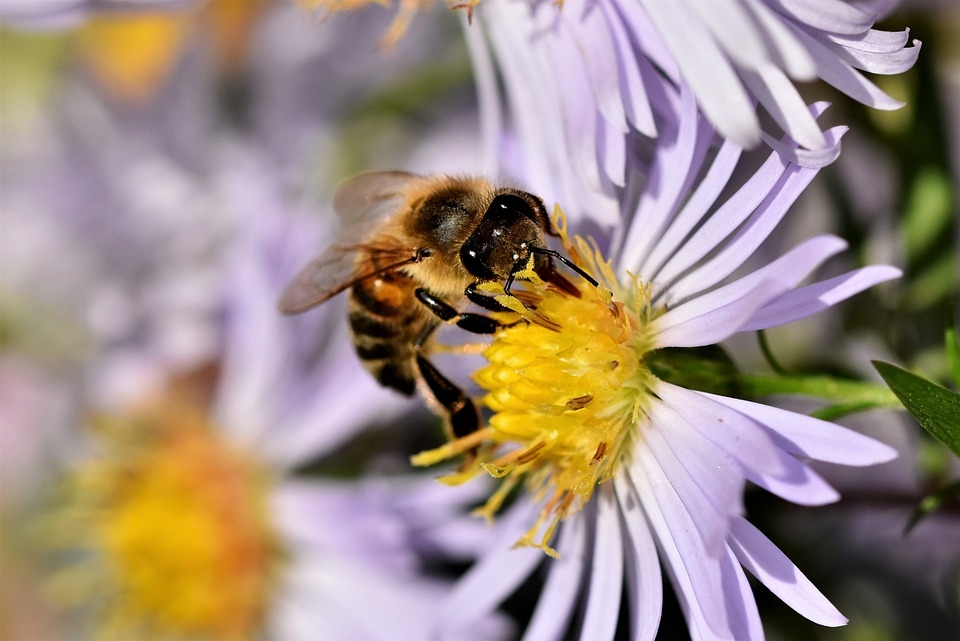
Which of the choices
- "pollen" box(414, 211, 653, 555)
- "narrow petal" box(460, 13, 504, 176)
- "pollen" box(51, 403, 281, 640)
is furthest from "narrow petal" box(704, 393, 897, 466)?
"pollen" box(51, 403, 281, 640)

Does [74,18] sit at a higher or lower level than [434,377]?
higher

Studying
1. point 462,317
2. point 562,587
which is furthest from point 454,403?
point 562,587

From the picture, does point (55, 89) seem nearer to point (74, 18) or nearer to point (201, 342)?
point (201, 342)

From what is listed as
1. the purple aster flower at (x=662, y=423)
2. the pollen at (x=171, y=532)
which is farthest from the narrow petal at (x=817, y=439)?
the pollen at (x=171, y=532)

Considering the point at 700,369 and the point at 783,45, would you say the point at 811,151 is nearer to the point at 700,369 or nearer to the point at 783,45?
the point at 783,45

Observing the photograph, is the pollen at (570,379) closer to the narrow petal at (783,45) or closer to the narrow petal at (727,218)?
the narrow petal at (727,218)

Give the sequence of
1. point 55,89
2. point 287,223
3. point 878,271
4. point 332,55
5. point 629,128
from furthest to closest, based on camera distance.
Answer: point 55,89 → point 332,55 → point 287,223 → point 629,128 → point 878,271

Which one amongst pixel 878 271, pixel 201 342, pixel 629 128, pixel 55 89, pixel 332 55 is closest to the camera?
pixel 878 271

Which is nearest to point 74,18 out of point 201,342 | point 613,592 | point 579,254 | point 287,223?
point 287,223
